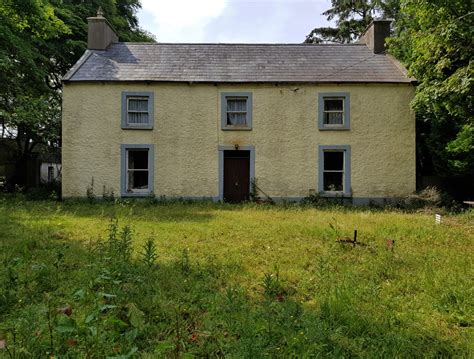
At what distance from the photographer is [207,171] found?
14484 millimetres

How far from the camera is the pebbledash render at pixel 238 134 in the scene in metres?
14.4

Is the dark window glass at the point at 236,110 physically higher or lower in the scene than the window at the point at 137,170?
higher

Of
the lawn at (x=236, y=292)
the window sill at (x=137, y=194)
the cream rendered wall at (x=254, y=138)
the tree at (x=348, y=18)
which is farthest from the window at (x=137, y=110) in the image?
the tree at (x=348, y=18)

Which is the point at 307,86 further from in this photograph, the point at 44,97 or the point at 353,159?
the point at 44,97

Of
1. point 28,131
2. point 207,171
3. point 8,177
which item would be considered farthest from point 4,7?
point 8,177

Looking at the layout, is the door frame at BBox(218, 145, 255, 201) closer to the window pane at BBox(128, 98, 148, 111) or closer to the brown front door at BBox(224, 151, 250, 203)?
the brown front door at BBox(224, 151, 250, 203)

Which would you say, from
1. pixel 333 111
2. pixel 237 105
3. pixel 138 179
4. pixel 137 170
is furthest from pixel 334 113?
pixel 138 179

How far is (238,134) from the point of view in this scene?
574 inches

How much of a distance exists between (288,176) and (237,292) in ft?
34.3

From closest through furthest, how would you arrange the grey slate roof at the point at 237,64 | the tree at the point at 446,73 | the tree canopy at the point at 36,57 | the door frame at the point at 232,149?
the tree at the point at 446,73
the tree canopy at the point at 36,57
the door frame at the point at 232,149
the grey slate roof at the point at 237,64

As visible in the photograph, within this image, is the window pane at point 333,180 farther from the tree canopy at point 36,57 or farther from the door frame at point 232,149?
the tree canopy at point 36,57

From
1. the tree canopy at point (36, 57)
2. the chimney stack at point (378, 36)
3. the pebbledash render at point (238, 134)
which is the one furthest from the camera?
the chimney stack at point (378, 36)

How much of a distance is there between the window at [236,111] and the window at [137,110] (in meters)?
3.18

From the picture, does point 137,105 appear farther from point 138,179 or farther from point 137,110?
point 138,179
